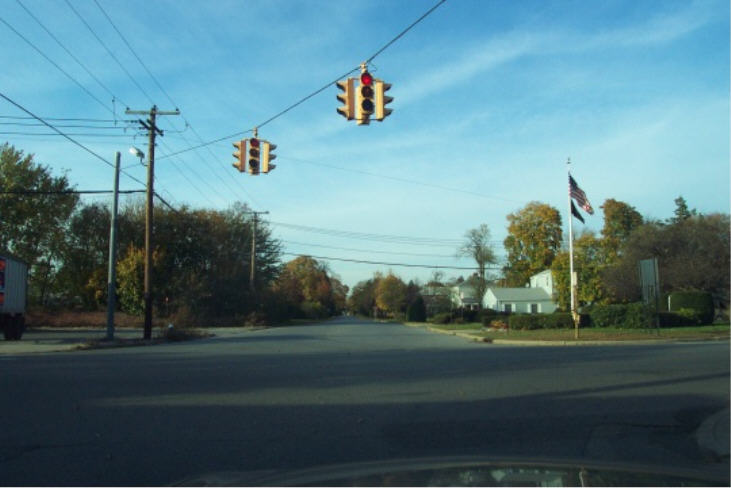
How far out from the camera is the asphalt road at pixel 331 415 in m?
6.32

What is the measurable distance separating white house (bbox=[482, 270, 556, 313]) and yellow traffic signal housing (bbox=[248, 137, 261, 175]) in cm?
6003

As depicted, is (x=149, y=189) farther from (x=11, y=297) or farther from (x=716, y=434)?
(x=716, y=434)

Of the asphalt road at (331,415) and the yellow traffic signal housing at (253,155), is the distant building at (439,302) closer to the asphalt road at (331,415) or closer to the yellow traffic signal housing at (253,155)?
the yellow traffic signal housing at (253,155)

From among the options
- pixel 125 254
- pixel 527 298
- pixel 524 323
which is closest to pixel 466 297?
pixel 527 298

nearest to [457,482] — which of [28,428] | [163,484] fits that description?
[163,484]

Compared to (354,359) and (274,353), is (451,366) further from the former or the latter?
(274,353)

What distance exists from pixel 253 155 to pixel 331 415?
9.69 m

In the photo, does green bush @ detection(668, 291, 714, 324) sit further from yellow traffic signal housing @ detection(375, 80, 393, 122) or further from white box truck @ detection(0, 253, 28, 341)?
white box truck @ detection(0, 253, 28, 341)

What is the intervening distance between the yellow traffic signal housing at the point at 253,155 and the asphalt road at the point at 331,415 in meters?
5.27

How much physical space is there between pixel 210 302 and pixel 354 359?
3727cm

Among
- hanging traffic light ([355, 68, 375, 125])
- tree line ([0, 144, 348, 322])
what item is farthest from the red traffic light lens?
tree line ([0, 144, 348, 322])

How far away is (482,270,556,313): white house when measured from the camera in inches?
2911

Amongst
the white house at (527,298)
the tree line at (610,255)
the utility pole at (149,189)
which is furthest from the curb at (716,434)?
the white house at (527,298)

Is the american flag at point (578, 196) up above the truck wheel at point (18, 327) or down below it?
above
